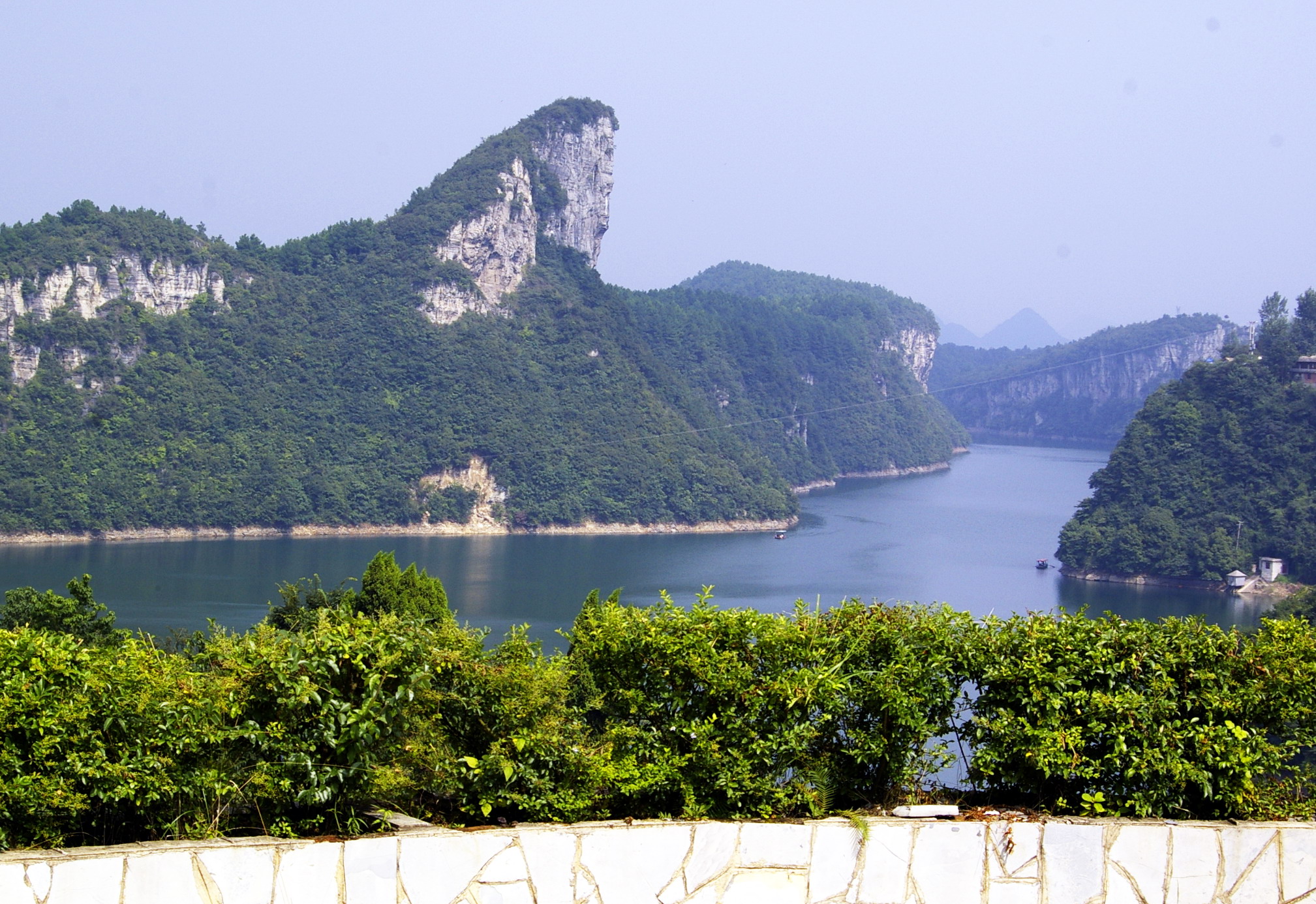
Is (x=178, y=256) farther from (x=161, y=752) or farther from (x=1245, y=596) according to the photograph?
(x=161, y=752)

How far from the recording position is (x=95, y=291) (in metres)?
57.8

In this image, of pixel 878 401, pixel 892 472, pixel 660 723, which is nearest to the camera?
pixel 660 723

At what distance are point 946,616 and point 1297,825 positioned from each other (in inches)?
57.7

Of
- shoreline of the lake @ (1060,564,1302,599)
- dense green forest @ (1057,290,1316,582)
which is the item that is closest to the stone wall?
shoreline of the lake @ (1060,564,1302,599)

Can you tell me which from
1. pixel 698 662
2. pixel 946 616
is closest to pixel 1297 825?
pixel 946 616

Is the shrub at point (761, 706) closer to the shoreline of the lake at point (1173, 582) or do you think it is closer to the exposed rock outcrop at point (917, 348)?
the shoreline of the lake at point (1173, 582)

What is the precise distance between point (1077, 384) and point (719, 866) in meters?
143

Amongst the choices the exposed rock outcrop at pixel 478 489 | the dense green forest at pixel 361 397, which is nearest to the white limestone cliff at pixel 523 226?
the dense green forest at pixel 361 397

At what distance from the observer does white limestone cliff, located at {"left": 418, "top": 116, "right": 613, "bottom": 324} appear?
72.6 m

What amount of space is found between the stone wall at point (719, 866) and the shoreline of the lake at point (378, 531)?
46764mm

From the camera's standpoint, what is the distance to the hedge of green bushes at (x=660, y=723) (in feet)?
14.7

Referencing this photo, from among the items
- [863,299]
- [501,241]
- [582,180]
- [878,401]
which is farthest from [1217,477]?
[863,299]

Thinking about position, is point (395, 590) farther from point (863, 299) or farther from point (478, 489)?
point (863, 299)

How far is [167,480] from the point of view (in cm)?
5328
